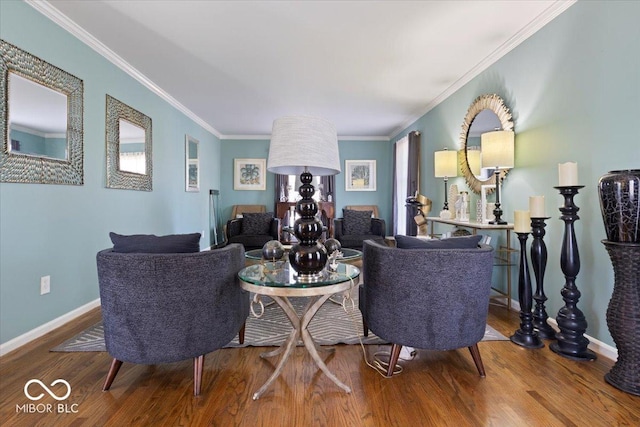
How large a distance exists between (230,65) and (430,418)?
3.59m

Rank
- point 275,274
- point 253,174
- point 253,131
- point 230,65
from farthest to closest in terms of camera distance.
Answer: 1. point 253,174
2. point 253,131
3. point 230,65
4. point 275,274

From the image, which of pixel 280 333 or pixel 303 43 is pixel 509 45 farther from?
pixel 280 333

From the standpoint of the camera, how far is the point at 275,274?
72.7 inches

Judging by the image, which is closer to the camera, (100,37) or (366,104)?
(100,37)

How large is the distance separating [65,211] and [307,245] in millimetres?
2195

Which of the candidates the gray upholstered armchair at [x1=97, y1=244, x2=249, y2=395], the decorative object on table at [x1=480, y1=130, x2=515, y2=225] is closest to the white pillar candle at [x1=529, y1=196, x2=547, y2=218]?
the decorative object on table at [x1=480, y1=130, x2=515, y2=225]

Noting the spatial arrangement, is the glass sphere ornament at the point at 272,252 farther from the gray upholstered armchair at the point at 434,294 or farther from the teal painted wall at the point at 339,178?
the teal painted wall at the point at 339,178

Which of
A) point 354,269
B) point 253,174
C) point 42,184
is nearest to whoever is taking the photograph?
point 354,269

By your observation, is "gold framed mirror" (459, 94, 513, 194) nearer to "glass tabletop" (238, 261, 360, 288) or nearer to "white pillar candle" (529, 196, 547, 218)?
"white pillar candle" (529, 196, 547, 218)

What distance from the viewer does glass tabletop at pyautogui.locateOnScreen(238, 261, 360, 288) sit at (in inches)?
63.4

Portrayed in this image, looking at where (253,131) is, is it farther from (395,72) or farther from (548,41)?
(548,41)

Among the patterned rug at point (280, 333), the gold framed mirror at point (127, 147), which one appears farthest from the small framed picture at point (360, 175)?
the patterned rug at point (280, 333)

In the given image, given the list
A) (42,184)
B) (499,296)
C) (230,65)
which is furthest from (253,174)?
(499,296)

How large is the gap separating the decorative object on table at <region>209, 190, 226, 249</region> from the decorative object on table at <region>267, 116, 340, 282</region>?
205 inches
